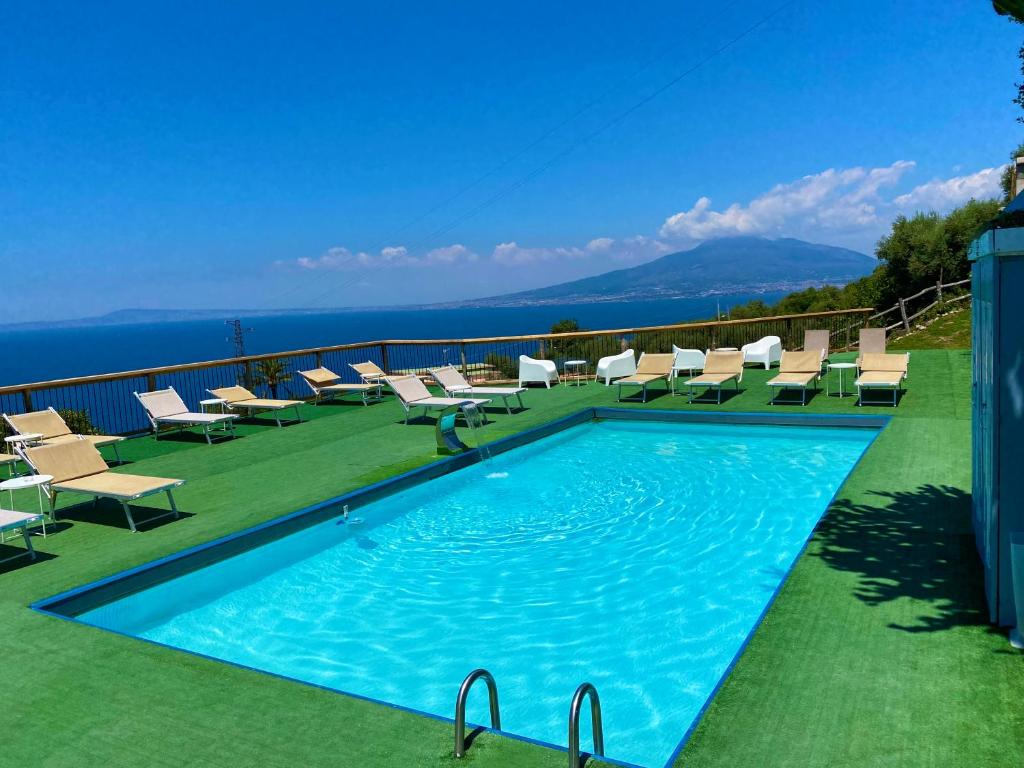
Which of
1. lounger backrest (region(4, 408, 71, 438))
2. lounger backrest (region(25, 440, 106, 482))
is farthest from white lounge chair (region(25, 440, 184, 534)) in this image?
lounger backrest (region(4, 408, 71, 438))

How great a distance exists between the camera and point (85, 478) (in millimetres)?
6613

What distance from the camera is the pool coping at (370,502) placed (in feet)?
11.5

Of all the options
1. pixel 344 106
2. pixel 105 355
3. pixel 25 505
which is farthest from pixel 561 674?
pixel 105 355

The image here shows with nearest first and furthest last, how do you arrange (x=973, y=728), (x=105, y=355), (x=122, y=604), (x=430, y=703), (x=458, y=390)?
1. (x=973, y=728)
2. (x=430, y=703)
3. (x=122, y=604)
4. (x=458, y=390)
5. (x=105, y=355)

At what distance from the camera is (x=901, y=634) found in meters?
3.58

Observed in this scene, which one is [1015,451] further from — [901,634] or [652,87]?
[652,87]

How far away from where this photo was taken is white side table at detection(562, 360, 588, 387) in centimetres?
1412

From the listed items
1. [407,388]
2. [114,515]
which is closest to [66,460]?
[114,515]

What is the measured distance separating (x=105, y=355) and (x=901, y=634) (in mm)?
172325

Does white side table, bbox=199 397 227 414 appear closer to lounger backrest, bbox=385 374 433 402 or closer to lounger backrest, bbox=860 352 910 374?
lounger backrest, bbox=385 374 433 402

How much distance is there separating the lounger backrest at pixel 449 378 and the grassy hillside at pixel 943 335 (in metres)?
11.6

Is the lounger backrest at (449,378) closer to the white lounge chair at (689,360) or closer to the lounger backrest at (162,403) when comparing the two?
the lounger backrest at (162,403)

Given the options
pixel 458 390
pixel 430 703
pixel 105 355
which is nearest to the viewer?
pixel 430 703

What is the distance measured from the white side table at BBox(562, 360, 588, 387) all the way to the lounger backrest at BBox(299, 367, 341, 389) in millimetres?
4517
